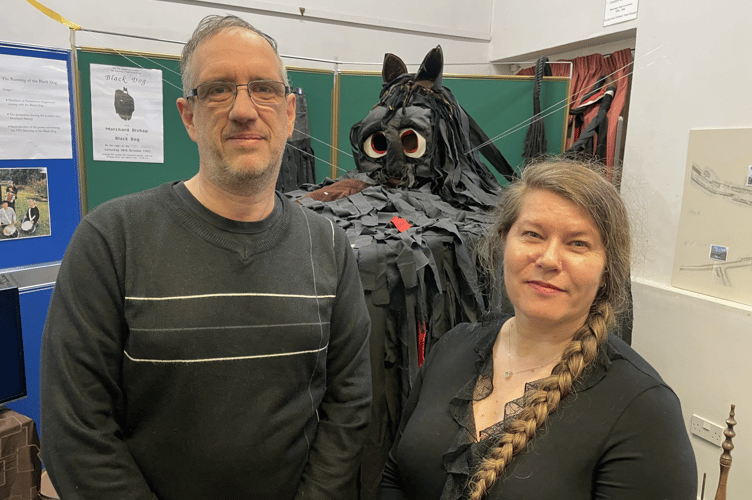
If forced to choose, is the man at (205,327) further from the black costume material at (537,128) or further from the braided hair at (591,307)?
the black costume material at (537,128)

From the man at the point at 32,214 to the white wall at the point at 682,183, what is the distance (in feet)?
7.58

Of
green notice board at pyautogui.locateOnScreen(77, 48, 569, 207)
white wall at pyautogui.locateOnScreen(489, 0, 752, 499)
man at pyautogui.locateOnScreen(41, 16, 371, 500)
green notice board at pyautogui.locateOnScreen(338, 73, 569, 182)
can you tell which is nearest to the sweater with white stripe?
man at pyautogui.locateOnScreen(41, 16, 371, 500)

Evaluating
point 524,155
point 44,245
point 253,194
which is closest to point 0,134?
point 44,245

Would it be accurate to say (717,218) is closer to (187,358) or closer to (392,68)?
(392,68)

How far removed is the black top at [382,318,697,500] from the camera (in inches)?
34.1

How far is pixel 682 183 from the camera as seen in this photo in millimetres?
2207

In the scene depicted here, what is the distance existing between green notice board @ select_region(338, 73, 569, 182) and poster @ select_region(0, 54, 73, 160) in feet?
4.93

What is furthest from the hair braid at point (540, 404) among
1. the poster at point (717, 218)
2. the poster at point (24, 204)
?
the poster at point (24, 204)

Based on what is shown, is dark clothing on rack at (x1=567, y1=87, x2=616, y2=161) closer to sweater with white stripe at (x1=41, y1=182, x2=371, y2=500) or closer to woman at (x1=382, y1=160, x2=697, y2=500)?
woman at (x1=382, y1=160, x2=697, y2=500)

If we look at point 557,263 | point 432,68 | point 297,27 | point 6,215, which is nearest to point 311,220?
point 557,263

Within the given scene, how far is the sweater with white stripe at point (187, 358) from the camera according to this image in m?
1.00

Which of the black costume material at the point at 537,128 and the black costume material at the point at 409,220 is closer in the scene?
the black costume material at the point at 409,220

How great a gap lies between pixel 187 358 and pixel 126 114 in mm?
1978

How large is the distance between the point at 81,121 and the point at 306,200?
4.15 feet
